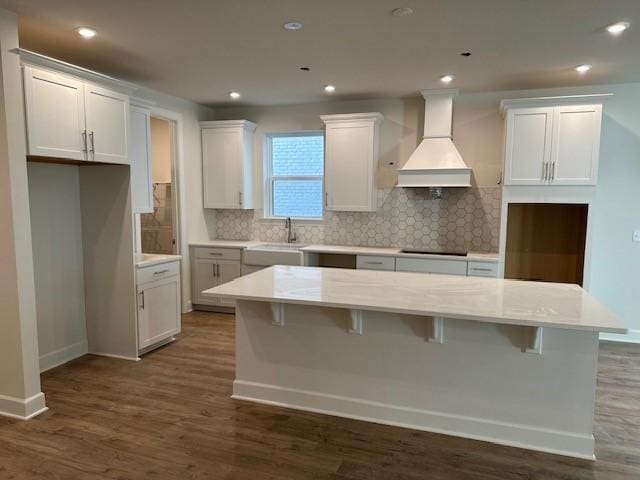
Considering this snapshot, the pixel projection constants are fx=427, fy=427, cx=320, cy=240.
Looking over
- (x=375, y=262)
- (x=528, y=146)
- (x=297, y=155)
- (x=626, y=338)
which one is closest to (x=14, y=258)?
(x=375, y=262)

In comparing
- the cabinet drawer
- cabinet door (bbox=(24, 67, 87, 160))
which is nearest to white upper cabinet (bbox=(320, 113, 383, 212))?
the cabinet drawer

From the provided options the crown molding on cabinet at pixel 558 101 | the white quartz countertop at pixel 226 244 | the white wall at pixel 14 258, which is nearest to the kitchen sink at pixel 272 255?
the white quartz countertop at pixel 226 244

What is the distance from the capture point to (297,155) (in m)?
5.68

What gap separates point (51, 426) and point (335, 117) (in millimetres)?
3955

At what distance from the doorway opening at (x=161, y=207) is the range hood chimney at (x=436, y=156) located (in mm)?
2842

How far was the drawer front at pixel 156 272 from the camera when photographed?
151 inches

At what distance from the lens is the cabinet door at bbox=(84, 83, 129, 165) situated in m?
3.27

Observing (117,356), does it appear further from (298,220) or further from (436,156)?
(436,156)

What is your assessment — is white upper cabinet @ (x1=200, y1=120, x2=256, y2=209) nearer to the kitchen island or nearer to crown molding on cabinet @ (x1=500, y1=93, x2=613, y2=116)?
the kitchen island

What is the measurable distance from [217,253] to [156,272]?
136cm

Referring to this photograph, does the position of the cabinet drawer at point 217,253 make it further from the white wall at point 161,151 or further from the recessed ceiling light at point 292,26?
the recessed ceiling light at point 292,26

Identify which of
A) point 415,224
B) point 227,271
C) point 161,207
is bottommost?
point 227,271

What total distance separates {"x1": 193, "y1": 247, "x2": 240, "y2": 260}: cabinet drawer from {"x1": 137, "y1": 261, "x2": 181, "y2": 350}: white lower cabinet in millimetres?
1030

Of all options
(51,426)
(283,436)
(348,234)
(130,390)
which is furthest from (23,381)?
(348,234)
